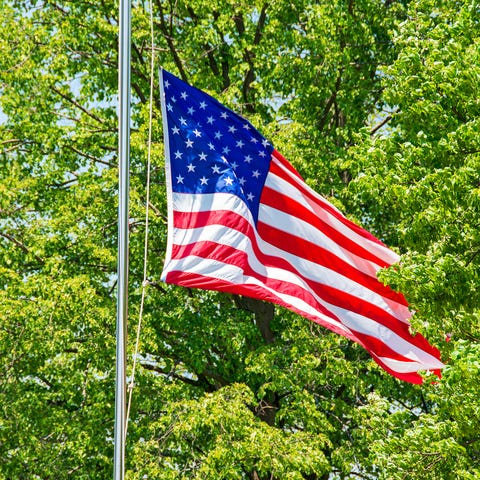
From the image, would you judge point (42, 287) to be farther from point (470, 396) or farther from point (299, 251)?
point (470, 396)

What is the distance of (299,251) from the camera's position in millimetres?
10102

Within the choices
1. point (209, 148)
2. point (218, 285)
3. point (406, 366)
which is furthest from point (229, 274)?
point (406, 366)

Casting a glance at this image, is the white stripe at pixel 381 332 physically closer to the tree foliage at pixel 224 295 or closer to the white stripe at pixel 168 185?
the tree foliage at pixel 224 295

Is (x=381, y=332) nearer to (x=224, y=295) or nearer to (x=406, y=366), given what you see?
(x=406, y=366)

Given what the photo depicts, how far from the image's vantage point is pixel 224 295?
56.9 feet

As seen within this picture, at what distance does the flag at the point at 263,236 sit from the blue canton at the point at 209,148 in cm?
1

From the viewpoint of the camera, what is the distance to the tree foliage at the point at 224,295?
1061cm

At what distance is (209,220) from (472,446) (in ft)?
13.1

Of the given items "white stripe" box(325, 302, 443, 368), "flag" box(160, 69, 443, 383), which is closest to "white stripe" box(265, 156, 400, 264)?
"flag" box(160, 69, 443, 383)

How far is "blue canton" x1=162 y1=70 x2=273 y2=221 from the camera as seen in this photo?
32.4ft

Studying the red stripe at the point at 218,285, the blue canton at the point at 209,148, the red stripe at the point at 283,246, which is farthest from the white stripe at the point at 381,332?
the blue canton at the point at 209,148

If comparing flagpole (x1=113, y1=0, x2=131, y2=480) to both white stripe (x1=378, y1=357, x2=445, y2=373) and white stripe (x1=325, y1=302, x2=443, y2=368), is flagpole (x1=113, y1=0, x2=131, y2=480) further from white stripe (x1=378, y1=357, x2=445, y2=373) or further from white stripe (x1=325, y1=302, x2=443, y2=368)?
white stripe (x1=378, y1=357, x2=445, y2=373)

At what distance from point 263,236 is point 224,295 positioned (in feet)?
24.0

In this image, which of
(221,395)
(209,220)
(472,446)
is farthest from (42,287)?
(472,446)
